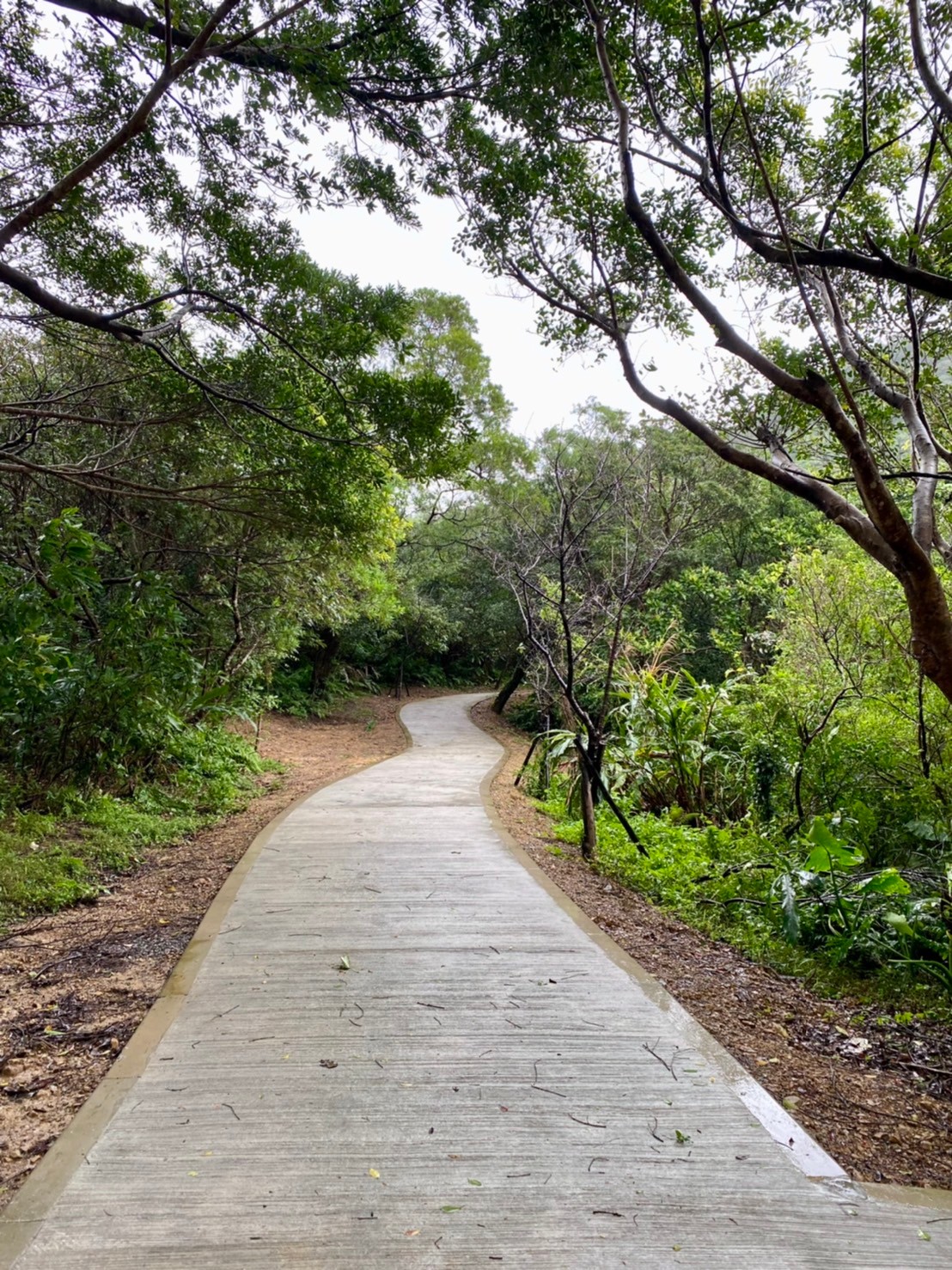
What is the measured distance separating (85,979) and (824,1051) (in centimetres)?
342

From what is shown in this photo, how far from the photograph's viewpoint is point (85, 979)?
3375mm

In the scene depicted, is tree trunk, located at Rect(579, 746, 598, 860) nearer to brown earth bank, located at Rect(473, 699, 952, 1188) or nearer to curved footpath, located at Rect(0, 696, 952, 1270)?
brown earth bank, located at Rect(473, 699, 952, 1188)

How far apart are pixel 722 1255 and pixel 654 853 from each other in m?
3.97

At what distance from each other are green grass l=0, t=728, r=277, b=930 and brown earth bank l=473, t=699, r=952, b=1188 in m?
3.51

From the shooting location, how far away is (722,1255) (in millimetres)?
1750

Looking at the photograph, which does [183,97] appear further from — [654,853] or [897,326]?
[654,853]

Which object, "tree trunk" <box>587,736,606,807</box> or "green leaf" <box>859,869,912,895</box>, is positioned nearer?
"green leaf" <box>859,869,912,895</box>

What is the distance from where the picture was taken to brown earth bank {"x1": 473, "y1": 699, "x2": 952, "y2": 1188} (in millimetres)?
2287

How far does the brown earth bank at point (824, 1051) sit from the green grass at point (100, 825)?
351 centimetres

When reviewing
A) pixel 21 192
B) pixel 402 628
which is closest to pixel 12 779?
pixel 21 192

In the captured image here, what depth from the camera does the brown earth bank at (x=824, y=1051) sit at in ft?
7.50

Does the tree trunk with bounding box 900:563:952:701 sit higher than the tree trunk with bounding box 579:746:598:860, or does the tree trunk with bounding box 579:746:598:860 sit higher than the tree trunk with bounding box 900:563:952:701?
the tree trunk with bounding box 900:563:952:701

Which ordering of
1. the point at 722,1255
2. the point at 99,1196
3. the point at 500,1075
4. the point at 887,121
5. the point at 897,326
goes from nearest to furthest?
the point at 722,1255
the point at 99,1196
the point at 500,1075
the point at 887,121
the point at 897,326

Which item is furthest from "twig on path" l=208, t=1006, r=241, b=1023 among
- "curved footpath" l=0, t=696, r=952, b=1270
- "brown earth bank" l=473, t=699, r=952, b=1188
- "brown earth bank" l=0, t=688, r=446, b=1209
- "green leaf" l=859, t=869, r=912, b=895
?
"green leaf" l=859, t=869, r=912, b=895
